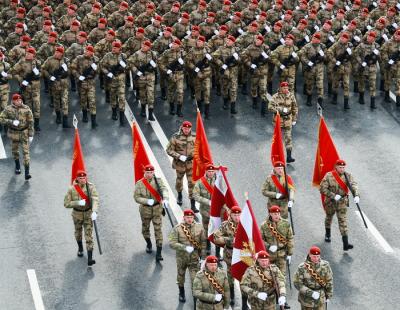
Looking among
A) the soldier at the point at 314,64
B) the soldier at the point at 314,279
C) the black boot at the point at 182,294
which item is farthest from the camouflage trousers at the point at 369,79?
the soldier at the point at 314,279

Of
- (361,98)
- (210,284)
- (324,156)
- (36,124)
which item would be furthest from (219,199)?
(361,98)

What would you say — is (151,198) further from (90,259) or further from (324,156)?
(324,156)

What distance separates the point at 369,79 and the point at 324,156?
295 inches

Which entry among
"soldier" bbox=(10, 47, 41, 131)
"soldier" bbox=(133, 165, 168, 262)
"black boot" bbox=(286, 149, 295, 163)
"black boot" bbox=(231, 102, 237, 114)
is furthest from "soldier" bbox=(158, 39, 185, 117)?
"soldier" bbox=(133, 165, 168, 262)

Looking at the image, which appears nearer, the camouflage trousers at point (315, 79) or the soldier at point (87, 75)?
the soldier at point (87, 75)

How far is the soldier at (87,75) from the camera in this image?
35.6 meters

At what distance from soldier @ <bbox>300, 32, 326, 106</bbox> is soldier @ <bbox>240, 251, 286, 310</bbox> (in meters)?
Result: 12.4

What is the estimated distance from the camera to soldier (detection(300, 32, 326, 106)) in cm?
3700

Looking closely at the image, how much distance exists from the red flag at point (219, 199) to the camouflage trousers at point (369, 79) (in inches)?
380

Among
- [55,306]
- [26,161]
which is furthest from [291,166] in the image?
[55,306]

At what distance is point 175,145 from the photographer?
3114cm

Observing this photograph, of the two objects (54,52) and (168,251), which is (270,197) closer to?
(168,251)

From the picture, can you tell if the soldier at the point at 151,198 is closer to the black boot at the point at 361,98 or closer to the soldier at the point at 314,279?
the soldier at the point at 314,279

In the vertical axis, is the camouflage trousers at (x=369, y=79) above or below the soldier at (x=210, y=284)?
above
